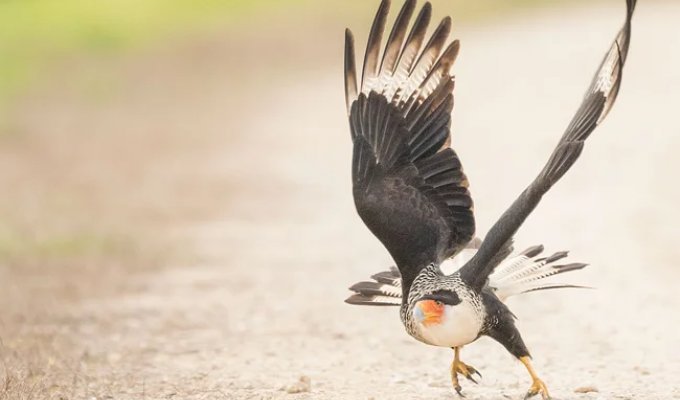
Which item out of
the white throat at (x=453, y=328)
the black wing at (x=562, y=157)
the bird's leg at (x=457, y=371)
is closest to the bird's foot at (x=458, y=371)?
the bird's leg at (x=457, y=371)

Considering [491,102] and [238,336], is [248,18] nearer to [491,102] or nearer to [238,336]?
[491,102]

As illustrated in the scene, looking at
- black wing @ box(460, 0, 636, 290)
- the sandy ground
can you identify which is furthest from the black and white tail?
the sandy ground

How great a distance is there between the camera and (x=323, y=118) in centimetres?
2425

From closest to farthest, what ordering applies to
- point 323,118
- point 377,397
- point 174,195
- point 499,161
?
1. point 377,397
2. point 174,195
3. point 499,161
4. point 323,118

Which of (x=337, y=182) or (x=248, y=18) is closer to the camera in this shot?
(x=337, y=182)

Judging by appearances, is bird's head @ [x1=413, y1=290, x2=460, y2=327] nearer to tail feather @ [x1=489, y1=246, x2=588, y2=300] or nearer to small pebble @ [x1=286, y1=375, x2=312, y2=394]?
tail feather @ [x1=489, y1=246, x2=588, y2=300]

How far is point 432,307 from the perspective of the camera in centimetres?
570

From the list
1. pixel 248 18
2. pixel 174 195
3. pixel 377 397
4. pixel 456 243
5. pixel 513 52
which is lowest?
pixel 377 397

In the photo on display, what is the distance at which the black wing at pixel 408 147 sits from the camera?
20.9 ft

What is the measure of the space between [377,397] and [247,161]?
12.5 m

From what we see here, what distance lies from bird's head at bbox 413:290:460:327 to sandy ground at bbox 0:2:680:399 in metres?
1.11

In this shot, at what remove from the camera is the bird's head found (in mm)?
5684

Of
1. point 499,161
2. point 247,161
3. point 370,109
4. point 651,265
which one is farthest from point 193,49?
point 370,109

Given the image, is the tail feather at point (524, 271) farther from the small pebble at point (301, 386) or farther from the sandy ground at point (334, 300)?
the small pebble at point (301, 386)
